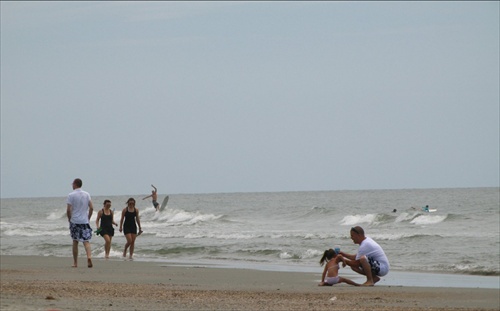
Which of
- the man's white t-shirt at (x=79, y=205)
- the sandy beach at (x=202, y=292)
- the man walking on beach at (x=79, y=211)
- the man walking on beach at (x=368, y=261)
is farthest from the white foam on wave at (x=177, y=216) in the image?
the man walking on beach at (x=368, y=261)

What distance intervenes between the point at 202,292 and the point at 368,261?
3.00 m

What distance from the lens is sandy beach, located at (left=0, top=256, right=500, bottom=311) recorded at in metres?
9.73

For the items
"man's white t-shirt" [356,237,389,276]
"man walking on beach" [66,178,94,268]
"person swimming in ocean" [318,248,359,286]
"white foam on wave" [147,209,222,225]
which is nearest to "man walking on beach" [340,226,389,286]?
"man's white t-shirt" [356,237,389,276]

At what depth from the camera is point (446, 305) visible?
36.1ft

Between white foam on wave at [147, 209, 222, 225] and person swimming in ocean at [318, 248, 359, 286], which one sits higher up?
white foam on wave at [147, 209, 222, 225]

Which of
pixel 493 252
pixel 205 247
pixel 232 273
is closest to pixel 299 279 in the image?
pixel 232 273

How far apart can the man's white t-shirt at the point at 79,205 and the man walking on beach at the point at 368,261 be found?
4628 mm

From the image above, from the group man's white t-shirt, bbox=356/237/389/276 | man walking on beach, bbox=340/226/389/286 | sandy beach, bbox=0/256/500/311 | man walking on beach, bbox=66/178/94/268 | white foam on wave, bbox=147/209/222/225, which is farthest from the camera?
white foam on wave, bbox=147/209/222/225

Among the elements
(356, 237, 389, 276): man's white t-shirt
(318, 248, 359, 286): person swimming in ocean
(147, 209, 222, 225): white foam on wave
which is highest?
(147, 209, 222, 225): white foam on wave

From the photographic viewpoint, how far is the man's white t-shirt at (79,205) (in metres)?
15.5

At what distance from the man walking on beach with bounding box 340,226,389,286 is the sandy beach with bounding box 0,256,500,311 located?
0.90 ft

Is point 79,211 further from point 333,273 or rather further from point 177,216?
point 177,216

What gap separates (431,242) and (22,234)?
1693 cm

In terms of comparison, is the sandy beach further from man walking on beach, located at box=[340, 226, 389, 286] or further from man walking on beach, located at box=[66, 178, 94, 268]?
man walking on beach, located at box=[66, 178, 94, 268]
